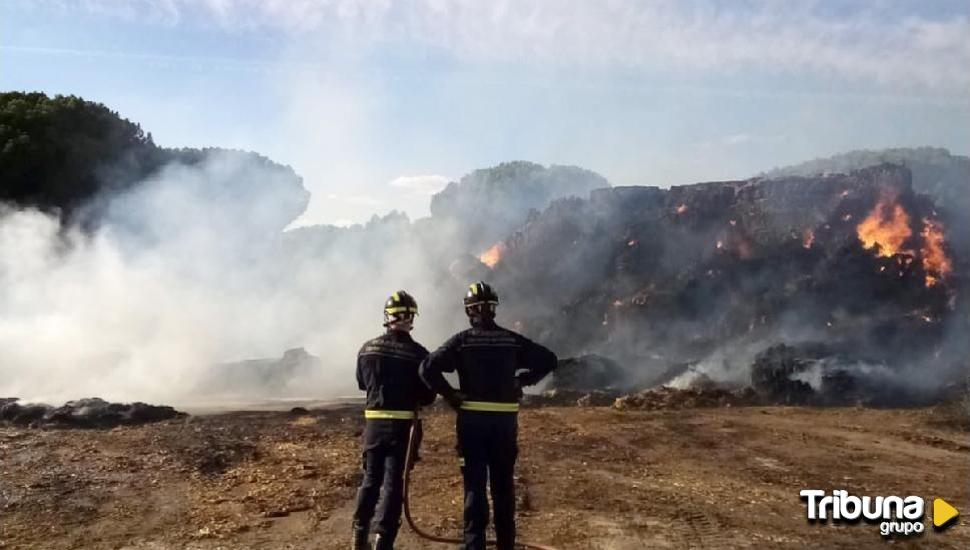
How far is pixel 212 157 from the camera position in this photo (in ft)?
122

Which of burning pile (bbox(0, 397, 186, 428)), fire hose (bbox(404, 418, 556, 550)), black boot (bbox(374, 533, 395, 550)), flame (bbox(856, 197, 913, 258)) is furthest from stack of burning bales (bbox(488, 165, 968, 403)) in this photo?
burning pile (bbox(0, 397, 186, 428))

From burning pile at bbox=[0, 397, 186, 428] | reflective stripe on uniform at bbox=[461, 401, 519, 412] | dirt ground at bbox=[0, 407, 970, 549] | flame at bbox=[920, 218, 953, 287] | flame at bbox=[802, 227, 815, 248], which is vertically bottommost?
dirt ground at bbox=[0, 407, 970, 549]

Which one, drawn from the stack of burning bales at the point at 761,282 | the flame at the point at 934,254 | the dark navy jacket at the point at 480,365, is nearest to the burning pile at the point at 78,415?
the dark navy jacket at the point at 480,365

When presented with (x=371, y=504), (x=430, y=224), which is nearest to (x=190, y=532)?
(x=371, y=504)

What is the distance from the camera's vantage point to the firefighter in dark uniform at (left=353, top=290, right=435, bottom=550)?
5859 mm

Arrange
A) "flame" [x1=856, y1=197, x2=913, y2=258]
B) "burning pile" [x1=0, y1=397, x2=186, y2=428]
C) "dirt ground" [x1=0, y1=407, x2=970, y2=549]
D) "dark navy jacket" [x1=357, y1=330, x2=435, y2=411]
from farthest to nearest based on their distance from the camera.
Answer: "flame" [x1=856, y1=197, x2=913, y2=258] < "burning pile" [x1=0, y1=397, x2=186, y2=428] < "dirt ground" [x1=0, y1=407, x2=970, y2=549] < "dark navy jacket" [x1=357, y1=330, x2=435, y2=411]

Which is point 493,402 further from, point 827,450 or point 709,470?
point 827,450

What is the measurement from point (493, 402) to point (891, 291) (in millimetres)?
23573

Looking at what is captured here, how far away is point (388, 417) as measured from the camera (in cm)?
601

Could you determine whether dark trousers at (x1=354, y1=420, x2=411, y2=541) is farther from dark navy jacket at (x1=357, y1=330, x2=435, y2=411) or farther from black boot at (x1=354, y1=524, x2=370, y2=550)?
dark navy jacket at (x1=357, y1=330, x2=435, y2=411)

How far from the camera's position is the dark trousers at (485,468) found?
18.6ft

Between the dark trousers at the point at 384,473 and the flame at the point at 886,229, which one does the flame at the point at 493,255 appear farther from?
the dark trousers at the point at 384,473

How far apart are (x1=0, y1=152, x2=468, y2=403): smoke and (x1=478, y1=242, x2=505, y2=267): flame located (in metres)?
2.61

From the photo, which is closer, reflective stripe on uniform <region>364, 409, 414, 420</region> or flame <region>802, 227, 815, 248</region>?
reflective stripe on uniform <region>364, 409, 414, 420</region>
